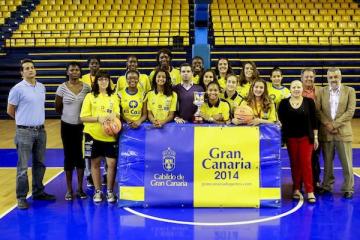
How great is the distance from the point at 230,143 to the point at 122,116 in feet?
4.16

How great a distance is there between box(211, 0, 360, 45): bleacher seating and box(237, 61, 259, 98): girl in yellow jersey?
8930 mm

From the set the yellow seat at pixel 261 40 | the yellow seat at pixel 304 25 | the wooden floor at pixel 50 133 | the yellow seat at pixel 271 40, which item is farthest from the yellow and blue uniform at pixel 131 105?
the yellow seat at pixel 304 25

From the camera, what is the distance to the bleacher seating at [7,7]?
654 inches

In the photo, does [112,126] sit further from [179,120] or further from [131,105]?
[179,120]

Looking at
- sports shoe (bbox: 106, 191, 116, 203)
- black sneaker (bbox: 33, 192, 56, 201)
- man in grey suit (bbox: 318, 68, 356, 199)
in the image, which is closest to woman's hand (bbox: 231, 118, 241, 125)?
man in grey suit (bbox: 318, 68, 356, 199)

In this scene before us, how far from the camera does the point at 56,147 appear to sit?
9.02 metres

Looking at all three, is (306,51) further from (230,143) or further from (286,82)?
(230,143)

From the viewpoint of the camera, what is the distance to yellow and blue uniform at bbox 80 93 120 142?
5004 mm

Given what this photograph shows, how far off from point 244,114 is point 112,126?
143 cm

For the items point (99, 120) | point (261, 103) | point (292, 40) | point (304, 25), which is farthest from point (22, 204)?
point (304, 25)

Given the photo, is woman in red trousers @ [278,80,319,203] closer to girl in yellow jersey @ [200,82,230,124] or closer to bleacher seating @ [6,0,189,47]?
girl in yellow jersey @ [200,82,230,124]

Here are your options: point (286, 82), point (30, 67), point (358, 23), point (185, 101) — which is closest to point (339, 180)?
point (185, 101)

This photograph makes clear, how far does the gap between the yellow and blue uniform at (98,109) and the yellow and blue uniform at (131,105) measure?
13 centimetres

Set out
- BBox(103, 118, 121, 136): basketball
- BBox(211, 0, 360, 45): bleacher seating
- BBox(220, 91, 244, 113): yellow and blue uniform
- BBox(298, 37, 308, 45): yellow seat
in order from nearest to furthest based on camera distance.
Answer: BBox(103, 118, 121, 136): basketball
BBox(220, 91, 244, 113): yellow and blue uniform
BBox(298, 37, 308, 45): yellow seat
BBox(211, 0, 360, 45): bleacher seating
